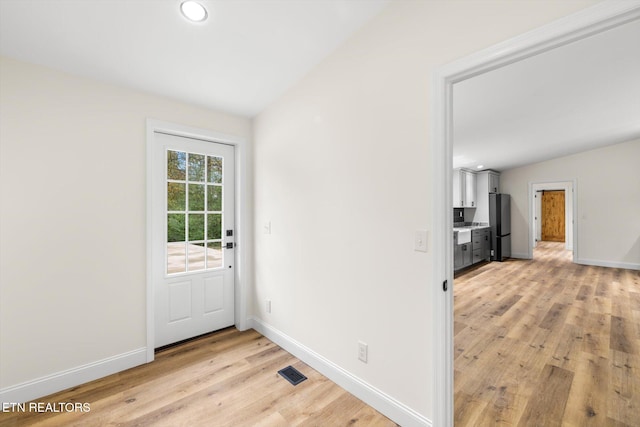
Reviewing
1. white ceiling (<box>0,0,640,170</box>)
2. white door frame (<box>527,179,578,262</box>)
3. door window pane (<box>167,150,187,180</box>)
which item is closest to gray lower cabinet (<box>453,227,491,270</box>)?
white door frame (<box>527,179,578,262</box>)

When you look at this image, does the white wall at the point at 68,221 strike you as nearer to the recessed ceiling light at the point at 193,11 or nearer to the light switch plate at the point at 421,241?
the recessed ceiling light at the point at 193,11

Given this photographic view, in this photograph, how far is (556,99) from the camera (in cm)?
309

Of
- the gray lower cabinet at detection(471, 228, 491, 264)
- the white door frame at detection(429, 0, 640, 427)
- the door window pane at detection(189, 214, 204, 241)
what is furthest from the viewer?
the gray lower cabinet at detection(471, 228, 491, 264)

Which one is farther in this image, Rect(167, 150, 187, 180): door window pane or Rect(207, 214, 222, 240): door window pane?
Rect(207, 214, 222, 240): door window pane

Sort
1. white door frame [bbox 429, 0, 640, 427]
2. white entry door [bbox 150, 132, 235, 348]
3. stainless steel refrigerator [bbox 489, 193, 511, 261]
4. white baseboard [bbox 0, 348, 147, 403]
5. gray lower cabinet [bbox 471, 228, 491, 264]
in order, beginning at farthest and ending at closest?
stainless steel refrigerator [bbox 489, 193, 511, 261]
gray lower cabinet [bbox 471, 228, 491, 264]
white entry door [bbox 150, 132, 235, 348]
white baseboard [bbox 0, 348, 147, 403]
white door frame [bbox 429, 0, 640, 427]

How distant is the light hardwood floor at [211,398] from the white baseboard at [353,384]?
4 cm

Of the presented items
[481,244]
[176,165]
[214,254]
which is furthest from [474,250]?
[176,165]

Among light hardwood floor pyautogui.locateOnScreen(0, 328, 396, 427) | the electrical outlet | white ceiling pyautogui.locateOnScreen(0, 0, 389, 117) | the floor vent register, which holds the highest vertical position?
white ceiling pyautogui.locateOnScreen(0, 0, 389, 117)

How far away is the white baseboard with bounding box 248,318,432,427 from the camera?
167 centimetres

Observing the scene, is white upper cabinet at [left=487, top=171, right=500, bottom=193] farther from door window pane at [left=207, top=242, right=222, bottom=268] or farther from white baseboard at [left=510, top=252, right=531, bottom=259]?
door window pane at [left=207, top=242, right=222, bottom=268]

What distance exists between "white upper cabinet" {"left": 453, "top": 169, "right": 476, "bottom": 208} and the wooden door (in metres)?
5.86

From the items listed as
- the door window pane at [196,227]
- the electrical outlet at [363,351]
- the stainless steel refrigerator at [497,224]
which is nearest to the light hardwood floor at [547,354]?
the electrical outlet at [363,351]

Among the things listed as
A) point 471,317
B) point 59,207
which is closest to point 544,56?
point 471,317

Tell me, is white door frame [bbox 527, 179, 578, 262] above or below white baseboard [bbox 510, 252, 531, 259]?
above
